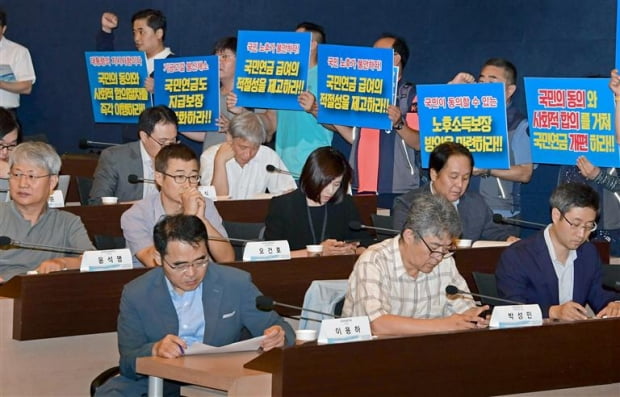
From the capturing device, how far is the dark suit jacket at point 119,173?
22.8 ft

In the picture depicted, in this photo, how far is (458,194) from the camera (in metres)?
5.90

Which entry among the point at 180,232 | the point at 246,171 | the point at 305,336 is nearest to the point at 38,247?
the point at 180,232

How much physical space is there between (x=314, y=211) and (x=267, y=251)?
82cm

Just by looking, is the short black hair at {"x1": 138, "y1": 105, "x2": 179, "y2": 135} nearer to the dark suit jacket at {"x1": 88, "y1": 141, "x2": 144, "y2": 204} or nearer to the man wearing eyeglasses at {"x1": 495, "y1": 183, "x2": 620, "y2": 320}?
the dark suit jacket at {"x1": 88, "y1": 141, "x2": 144, "y2": 204}

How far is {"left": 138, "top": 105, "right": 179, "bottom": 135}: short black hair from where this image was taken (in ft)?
21.9

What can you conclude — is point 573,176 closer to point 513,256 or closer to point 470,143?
point 470,143

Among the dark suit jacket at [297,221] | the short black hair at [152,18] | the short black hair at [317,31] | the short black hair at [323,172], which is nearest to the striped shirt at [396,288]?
the short black hair at [323,172]

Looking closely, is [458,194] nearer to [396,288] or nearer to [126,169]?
[396,288]

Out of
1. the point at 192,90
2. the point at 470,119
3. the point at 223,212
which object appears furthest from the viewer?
the point at 192,90

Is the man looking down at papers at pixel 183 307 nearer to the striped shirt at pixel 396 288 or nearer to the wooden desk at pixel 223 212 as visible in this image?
the striped shirt at pixel 396 288

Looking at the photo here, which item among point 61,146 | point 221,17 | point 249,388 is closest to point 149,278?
point 249,388

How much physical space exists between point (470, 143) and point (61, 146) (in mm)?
6230

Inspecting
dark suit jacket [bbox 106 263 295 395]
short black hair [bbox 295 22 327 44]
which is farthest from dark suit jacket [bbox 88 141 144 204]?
dark suit jacket [bbox 106 263 295 395]

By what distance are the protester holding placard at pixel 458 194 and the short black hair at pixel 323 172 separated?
0.30 m
